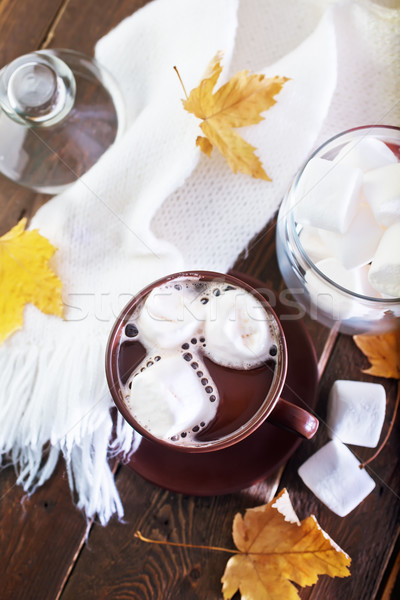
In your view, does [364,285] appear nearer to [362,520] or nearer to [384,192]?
[384,192]

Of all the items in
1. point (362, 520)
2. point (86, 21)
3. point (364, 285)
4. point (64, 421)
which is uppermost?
point (86, 21)

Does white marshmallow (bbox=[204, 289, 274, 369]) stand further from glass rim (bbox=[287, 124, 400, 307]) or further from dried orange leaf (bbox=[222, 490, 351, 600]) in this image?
dried orange leaf (bbox=[222, 490, 351, 600])

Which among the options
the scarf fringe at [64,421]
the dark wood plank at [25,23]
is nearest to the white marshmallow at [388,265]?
the scarf fringe at [64,421]

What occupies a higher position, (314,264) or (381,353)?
→ (314,264)

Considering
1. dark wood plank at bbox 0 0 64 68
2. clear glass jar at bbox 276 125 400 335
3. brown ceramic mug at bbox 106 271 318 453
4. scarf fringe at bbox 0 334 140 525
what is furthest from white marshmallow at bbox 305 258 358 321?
dark wood plank at bbox 0 0 64 68

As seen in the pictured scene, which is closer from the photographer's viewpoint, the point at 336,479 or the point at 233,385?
the point at 233,385

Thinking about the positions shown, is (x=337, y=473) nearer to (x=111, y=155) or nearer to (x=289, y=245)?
(x=289, y=245)

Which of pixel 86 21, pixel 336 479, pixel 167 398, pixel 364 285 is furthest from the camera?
pixel 86 21

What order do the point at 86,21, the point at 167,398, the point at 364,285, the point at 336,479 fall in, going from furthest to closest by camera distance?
the point at 86,21 < the point at 336,479 < the point at 364,285 < the point at 167,398

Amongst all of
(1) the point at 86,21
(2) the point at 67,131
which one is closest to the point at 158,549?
(2) the point at 67,131
